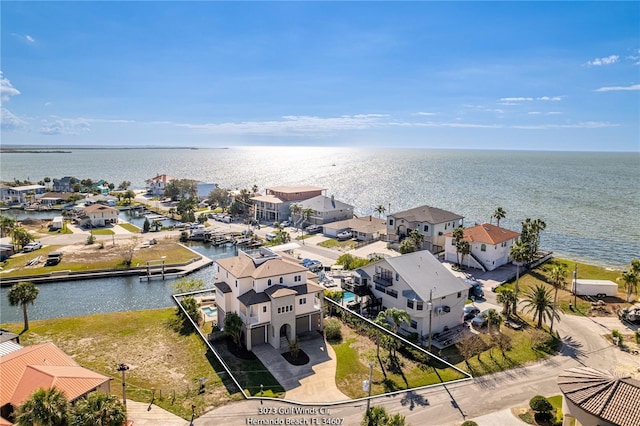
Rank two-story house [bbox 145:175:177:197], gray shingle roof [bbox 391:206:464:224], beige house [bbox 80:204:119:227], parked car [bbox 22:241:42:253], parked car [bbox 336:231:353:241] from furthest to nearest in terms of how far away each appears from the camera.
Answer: two-story house [bbox 145:175:177:197]
beige house [bbox 80:204:119:227]
parked car [bbox 336:231:353:241]
gray shingle roof [bbox 391:206:464:224]
parked car [bbox 22:241:42:253]

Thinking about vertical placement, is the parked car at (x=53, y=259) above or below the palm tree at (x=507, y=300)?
below

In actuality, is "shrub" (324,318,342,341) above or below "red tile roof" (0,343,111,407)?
below

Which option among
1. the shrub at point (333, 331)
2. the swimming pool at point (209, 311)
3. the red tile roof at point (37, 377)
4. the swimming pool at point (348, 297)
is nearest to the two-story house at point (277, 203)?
the swimming pool at point (348, 297)

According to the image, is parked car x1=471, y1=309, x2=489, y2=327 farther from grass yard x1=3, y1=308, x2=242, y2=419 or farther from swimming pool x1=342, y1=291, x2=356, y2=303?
grass yard x1=3, y1=308, x2=242, y2=419

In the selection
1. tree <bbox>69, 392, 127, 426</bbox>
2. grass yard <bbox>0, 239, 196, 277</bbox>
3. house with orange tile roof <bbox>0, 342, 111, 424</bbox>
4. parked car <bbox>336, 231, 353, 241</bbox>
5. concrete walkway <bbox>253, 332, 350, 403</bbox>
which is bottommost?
concrete walkway <bbox>253, 332, 350, 403</bbox>

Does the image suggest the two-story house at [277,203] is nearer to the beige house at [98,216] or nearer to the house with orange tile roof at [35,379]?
the beige house at [98,216]

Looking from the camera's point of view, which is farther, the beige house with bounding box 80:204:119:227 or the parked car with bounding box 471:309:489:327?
the beige house with bounding box 80:204:119:227

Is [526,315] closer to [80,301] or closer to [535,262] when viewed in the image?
[535,262]

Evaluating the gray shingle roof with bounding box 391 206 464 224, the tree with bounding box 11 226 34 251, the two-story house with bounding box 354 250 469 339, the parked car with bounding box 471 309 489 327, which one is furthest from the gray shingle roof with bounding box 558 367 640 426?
the tree with bounding box 11 226 34 251
